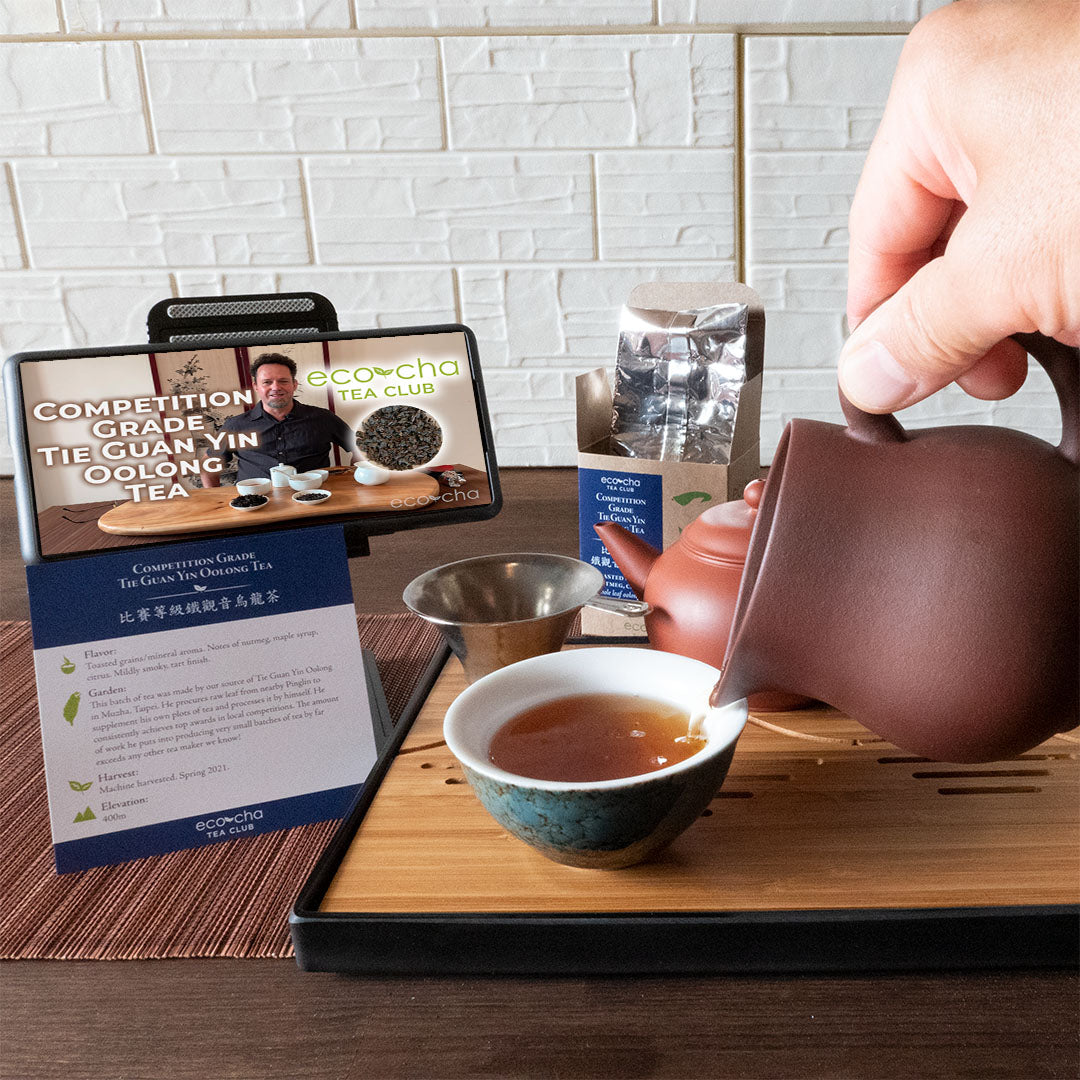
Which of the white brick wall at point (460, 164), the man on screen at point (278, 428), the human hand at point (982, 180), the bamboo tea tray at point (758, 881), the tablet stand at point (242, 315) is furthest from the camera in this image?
the white brick wall at point (460, 164)

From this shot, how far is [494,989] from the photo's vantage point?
1.63ft

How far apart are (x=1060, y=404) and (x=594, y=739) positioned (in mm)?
303

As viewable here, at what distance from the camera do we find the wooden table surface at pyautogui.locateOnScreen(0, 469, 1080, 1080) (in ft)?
1.45

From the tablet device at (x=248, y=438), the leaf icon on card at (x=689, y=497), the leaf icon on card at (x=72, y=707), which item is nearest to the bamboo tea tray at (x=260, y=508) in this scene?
the tablet device at (x=248, y=438)

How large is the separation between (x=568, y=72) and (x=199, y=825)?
1.32 m

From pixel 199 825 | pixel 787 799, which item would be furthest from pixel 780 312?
pixel 199 825

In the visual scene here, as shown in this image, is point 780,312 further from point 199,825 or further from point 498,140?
point 199,825

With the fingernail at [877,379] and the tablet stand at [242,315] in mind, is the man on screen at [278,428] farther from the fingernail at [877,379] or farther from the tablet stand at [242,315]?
the fingernail at [877,379]

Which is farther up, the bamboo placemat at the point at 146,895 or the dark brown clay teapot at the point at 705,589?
the dark brown clay teapot at the point at 705,589

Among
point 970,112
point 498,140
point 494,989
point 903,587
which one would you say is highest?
point 498,140

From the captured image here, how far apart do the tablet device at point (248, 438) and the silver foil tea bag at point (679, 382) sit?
0.21 meters

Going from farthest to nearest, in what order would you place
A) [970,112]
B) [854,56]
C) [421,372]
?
1. [854,56]
2. [421,372]
3. [970,112]

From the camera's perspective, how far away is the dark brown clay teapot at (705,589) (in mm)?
696

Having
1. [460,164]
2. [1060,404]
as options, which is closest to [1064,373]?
[1060,404]
